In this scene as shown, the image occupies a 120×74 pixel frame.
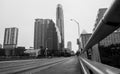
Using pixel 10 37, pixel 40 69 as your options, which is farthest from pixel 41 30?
pixel 40 69

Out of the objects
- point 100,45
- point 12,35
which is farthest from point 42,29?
point 100,45

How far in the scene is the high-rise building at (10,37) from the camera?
145 meters

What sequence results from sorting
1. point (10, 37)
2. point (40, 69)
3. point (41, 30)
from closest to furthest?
point (40, 69)
point (41, 30)
point (10, 37)

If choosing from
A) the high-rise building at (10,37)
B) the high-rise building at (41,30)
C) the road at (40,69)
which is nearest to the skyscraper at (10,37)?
the high-rise building at (10,37)

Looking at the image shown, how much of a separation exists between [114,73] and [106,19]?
2.35ft

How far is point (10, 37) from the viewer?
482 feet

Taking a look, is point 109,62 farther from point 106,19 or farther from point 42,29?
point 42,29

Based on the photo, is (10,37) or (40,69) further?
(10,37)

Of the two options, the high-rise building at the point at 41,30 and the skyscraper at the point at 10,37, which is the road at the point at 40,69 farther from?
the skyscraper at the point at 10,37

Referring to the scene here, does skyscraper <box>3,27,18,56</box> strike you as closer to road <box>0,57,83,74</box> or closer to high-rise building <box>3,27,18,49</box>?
high-rise building <box>3,27,18,49</box>

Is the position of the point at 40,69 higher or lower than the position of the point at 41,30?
lower

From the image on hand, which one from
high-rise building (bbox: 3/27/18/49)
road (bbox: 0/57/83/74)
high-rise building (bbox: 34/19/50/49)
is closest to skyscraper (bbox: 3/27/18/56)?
high-rise building (bbox: 3/27/18/49)

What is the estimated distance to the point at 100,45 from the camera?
326cm

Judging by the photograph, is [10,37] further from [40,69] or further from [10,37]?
[40,69]
